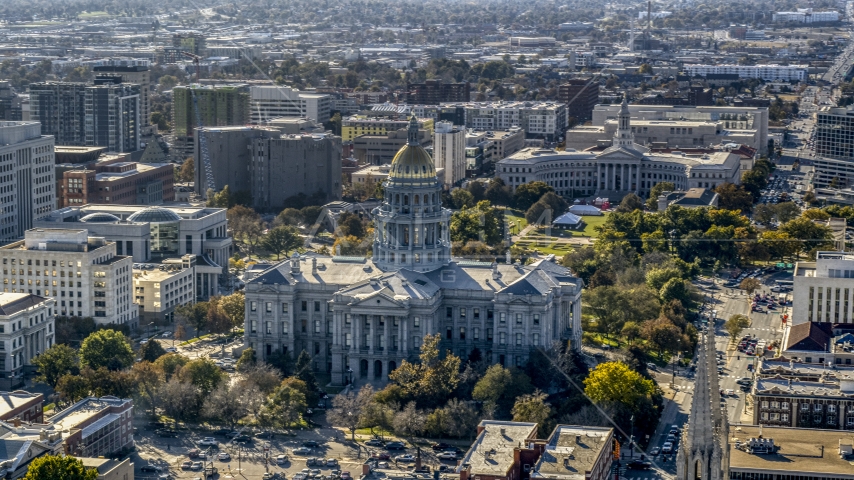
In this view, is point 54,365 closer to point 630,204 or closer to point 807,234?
point 807,234

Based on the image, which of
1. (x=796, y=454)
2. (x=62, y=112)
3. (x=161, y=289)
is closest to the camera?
(x=796, y=454)

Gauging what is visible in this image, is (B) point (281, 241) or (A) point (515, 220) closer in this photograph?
(B) point (281, 241)

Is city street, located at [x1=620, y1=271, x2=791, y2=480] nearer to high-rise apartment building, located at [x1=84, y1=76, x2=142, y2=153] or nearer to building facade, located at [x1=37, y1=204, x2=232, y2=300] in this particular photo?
building facade, located at [x1=37, y1=204, x2=232, y2=300]

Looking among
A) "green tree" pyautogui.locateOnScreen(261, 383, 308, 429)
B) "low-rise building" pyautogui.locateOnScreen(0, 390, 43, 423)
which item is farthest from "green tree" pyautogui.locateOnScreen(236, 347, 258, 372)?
"low-rise building" pyautogui.locateOnScreen(0, 390, 43, 423)

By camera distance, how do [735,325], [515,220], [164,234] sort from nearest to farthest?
[735,325], [164,234], [515,220]

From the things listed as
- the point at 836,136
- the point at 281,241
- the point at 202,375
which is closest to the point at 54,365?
the point at 202,375

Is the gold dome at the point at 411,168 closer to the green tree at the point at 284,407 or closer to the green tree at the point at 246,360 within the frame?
the green tree at the point at 246,360

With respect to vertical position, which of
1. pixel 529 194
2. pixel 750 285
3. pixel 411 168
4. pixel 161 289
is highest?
pixel 411 168
